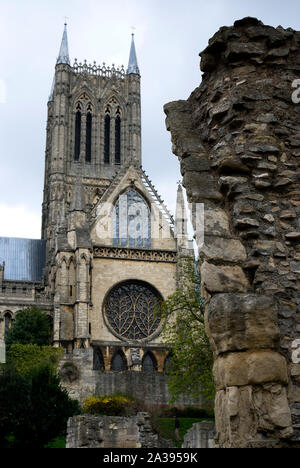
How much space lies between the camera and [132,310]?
128 ft

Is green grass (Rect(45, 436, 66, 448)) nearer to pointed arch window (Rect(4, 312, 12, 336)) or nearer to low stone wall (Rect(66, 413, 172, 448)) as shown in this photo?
low stone wall (Rect(66, 413, 172, 448))

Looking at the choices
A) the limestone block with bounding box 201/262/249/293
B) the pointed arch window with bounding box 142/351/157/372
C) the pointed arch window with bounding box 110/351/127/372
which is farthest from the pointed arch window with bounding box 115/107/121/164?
the limestone block with bounding box 201/262/249/293

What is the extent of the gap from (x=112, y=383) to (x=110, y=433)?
43.0 ft

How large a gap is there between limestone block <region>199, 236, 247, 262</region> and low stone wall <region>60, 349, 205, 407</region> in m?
22.7

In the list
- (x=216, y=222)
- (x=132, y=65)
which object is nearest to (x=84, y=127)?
(x=132, y=65)

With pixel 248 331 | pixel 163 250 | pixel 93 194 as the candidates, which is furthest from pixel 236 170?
pixel 93 194

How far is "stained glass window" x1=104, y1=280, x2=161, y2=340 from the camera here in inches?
1518

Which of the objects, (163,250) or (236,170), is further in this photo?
(163,250)

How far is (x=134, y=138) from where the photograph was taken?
209 feet

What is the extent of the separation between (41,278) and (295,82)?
44.8 m

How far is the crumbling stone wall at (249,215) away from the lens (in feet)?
16.8

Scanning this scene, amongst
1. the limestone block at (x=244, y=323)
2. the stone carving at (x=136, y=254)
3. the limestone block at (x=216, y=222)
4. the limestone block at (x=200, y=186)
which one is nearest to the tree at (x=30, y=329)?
the stone carving at (x=136, y=254)

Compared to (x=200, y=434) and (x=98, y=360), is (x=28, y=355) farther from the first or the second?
(x=200, y=434)
